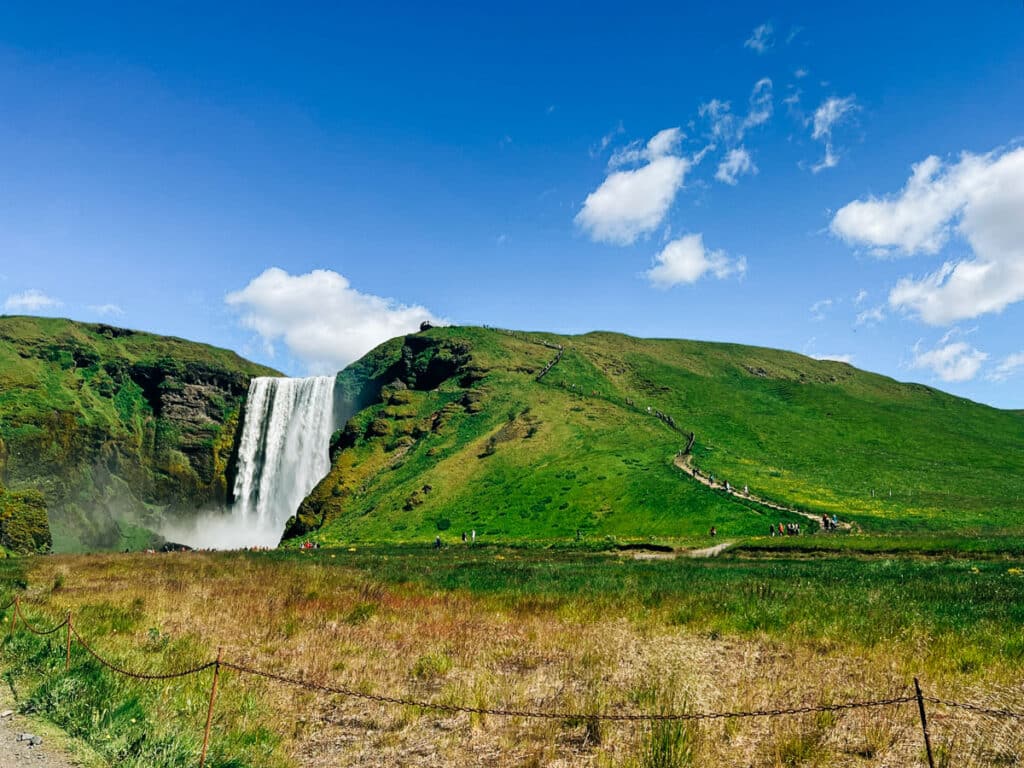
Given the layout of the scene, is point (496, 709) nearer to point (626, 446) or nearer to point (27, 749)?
point (27, 749)

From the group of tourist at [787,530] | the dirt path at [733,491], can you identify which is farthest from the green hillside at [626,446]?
the group of tourist at [787,530]

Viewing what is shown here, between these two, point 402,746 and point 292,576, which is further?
point 292,576

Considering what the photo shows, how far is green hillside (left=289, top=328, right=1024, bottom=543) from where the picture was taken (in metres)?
52.2

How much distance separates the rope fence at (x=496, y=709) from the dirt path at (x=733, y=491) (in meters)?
42.2

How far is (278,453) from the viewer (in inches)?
3568

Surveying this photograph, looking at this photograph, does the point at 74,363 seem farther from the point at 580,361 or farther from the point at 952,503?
the point at 952,503

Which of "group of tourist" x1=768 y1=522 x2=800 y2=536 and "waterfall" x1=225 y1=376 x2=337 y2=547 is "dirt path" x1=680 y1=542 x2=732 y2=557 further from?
"waterfall" x1=225 y1=376 x2=337 y2=547

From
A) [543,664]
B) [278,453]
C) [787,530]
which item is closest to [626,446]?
[787,530]

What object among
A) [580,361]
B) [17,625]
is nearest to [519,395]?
[580,361]

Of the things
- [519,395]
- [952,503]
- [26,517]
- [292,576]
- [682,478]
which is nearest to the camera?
[292,576]

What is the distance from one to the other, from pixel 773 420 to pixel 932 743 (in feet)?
286

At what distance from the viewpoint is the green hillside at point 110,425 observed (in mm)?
85750

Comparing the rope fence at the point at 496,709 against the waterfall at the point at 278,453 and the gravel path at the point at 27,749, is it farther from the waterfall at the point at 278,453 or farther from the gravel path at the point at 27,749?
the waterfall at the point at 278,453

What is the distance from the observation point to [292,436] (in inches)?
3610
